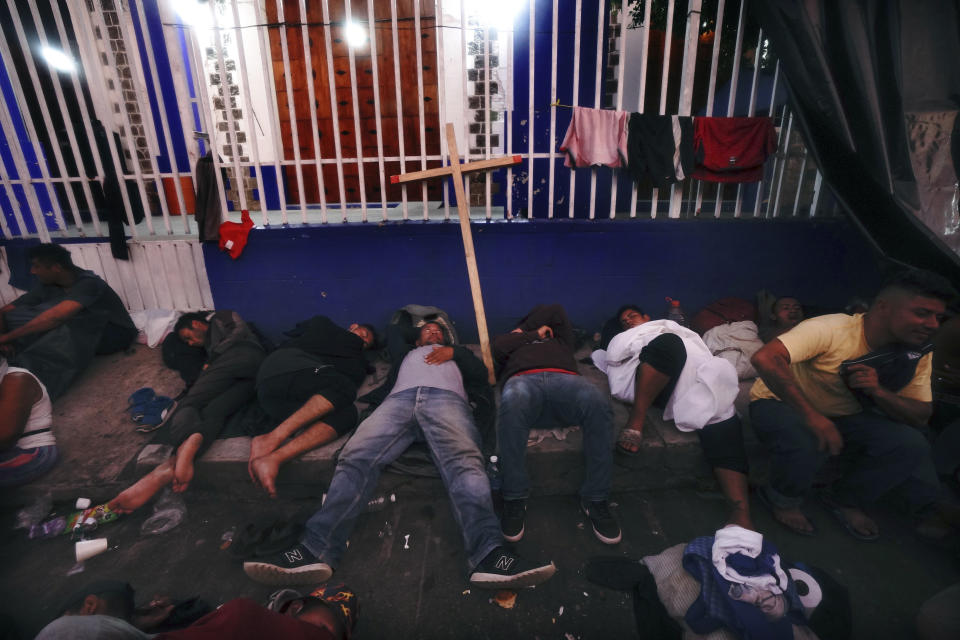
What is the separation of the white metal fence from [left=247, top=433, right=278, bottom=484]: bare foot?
192 cm

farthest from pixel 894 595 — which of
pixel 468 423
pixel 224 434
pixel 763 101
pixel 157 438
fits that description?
pixel 763 101

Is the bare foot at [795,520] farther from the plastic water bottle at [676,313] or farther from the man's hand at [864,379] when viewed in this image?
the plastic water bottle at [676,313]

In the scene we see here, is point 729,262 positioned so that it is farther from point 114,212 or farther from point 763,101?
point 114,212

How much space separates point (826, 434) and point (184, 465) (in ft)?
11.8

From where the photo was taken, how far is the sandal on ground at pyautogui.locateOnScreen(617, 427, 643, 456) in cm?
268

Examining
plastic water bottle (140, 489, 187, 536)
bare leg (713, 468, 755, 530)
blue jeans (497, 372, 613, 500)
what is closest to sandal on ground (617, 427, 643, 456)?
blue jeans (497, 372, 613, 500)

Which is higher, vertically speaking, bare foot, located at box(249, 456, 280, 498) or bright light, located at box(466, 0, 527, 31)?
bright light, located at box(466, 0, 527, 31)

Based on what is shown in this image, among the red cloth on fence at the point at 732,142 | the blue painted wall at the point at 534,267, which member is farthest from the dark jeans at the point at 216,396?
the red cloth on fence at the point at 732,142

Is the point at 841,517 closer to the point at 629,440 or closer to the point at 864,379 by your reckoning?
the point at 864,379

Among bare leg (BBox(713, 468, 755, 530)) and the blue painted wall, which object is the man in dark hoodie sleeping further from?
the blue painted wall

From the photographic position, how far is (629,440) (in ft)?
8.85

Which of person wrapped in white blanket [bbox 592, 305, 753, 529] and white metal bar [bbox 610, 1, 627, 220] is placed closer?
person wrapped in white blanket [bbox 592, 305, 753, 529]

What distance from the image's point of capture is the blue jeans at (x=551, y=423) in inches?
101

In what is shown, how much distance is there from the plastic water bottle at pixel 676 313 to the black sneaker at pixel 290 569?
310cm
